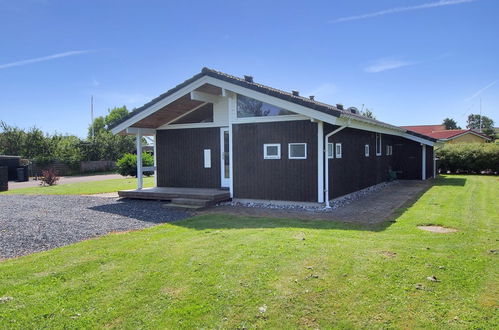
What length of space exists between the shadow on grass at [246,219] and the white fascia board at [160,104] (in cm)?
322

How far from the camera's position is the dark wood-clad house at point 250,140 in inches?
389

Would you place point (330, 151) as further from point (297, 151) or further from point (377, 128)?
point (377, 128)

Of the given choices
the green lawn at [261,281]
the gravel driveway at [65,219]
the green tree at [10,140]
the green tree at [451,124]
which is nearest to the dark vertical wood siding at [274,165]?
the gravel driveway at [65,219]

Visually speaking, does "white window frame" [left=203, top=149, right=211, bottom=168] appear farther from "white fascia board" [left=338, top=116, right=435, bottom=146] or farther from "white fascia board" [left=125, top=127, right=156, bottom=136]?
"white fascia board" [left=338, top=116, right=435, bottom=146]

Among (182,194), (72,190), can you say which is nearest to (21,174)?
(72,190)

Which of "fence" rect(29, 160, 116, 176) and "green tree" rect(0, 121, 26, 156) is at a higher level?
"green tree" rect(0, 121, 26, 156)

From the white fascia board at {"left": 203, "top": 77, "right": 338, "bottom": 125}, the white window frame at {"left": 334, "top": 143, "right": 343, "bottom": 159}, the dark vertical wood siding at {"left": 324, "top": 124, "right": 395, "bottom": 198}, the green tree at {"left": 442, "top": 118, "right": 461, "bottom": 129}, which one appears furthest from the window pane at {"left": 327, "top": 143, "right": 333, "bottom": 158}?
the green tree at {"left": 442, "top": 118, "right": 461, "bottom": 129}

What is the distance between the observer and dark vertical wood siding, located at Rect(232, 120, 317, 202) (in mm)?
9938

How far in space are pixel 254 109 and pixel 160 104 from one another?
321cm

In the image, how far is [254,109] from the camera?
35.1 ft

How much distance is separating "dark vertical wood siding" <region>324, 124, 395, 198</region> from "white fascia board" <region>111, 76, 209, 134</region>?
415cm

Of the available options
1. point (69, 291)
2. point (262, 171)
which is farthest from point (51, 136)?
point (69, 291)

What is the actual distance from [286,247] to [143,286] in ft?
7.67

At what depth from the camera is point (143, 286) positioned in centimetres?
412
